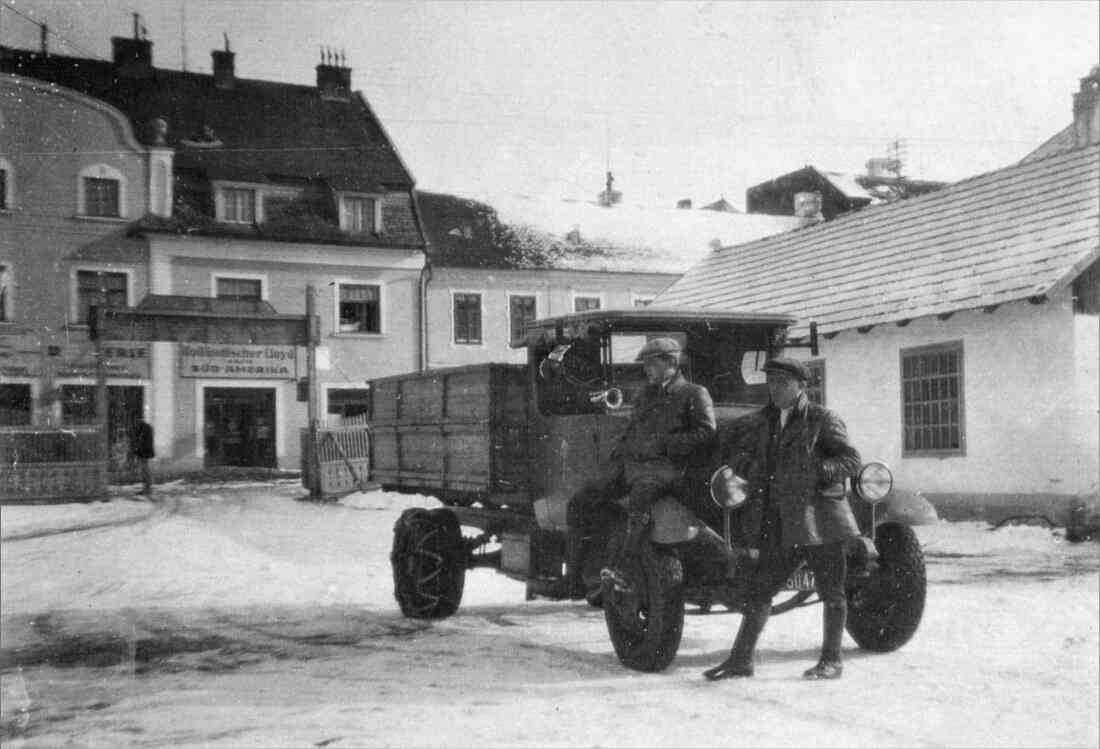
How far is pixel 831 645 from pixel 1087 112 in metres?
6.80

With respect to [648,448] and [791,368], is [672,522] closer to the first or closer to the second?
[648,448]

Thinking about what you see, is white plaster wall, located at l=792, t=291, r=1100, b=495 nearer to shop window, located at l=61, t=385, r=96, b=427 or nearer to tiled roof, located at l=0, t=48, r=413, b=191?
tiled roof, located at l=0, t=48, r=413, b=191

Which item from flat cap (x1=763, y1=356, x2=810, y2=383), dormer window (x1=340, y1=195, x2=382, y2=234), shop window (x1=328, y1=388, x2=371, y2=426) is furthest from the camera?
shop window (x1=328, y1=388, x2=371, y2=426)

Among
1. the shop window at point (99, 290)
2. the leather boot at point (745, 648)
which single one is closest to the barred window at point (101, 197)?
the shop window at point (99, 290)

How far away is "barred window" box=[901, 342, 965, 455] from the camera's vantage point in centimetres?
1069

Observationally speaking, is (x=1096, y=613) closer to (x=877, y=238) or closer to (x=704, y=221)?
(x=877, y=238)

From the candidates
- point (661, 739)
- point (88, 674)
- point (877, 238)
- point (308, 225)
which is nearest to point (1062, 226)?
point (877, 238)

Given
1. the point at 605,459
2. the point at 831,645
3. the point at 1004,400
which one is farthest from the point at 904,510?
the point at 1004,400

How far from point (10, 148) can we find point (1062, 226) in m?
9.44

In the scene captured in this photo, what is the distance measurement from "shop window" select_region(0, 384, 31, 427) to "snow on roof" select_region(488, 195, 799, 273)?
3.81m

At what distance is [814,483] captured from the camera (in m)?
4.10

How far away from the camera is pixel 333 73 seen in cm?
358

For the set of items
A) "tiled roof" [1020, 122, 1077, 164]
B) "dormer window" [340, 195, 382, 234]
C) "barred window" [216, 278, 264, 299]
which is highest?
"tiled roof" [1020, 122, 1077, 164]

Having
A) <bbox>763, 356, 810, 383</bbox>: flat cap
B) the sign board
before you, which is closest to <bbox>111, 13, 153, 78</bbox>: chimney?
the sign board
